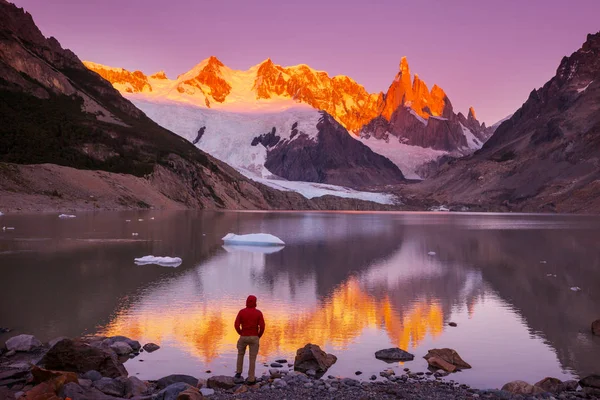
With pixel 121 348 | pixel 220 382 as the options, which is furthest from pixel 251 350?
pixel 121 348

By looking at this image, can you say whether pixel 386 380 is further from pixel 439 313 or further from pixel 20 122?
pixel 20 122

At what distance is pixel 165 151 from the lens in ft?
560

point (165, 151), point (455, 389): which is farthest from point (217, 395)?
point (165, 151)

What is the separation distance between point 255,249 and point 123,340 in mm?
32241

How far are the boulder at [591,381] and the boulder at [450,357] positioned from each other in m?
3.00

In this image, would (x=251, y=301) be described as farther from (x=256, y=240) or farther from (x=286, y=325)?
(x=256, y=240)

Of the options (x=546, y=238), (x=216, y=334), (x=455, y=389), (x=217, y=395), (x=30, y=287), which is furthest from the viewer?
(x=546, y=238)

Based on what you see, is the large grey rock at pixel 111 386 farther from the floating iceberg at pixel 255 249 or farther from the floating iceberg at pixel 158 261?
the floating iceberg at pixel 255 249

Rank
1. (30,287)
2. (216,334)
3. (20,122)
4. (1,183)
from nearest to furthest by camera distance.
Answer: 1. (216,334)
2. (30,287)
3. (1,183)
4. (20,122)

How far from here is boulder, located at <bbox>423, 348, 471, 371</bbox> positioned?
1647 centimetres

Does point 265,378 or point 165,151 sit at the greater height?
point 165,151

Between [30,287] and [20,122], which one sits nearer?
[30,287]

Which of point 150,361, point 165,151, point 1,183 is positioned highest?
point 165,151

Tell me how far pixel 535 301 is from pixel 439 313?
6.37 m
